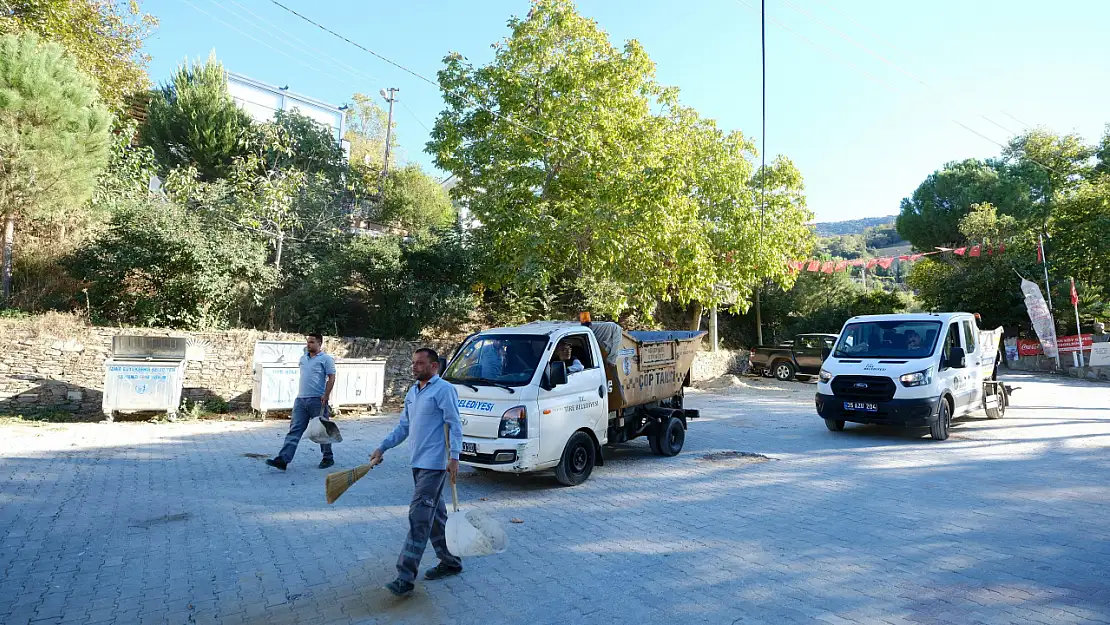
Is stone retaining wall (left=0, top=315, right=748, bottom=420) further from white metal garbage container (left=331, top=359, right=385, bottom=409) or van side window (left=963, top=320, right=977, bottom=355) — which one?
van side window (left=963, top=320, right=977, bottom=355)

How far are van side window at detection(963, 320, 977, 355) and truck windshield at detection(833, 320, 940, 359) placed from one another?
3.22 ft

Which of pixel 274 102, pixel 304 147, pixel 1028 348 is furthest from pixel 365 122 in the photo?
pixel 1028 348

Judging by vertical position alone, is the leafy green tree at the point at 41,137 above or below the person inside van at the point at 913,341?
above

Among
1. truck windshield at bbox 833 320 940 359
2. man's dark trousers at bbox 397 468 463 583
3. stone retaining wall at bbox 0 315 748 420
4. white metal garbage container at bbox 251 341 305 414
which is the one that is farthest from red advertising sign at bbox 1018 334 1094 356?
man's dark trousers at bbox 397 468 463 583

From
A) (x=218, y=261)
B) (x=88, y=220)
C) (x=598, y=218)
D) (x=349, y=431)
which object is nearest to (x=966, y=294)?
(x=598, y=218)

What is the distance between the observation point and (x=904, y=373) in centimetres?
1009

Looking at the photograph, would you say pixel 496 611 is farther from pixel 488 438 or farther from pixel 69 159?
pixel 69 159

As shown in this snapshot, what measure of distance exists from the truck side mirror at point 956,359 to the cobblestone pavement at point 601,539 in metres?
1.56

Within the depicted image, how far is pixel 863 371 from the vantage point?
1043 centimetres

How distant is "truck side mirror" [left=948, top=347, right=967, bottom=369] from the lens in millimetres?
10508

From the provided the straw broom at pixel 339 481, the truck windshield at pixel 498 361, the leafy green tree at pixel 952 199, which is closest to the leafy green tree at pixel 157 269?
the truck windshield at pixel 498 361

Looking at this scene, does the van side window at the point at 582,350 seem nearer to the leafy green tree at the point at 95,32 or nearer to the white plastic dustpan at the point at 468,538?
A: the white plastic dustpan at the point at 468,538

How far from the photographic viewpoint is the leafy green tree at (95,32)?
1681cm

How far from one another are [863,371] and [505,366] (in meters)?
6.45
